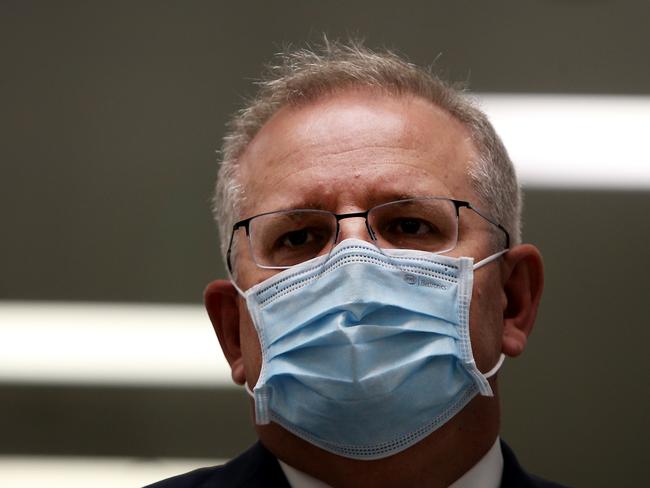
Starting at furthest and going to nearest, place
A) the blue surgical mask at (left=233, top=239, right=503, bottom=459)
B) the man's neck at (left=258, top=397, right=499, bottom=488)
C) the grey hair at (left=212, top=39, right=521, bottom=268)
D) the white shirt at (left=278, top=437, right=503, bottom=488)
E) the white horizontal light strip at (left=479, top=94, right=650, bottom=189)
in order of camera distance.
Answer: the white horizontal light strip at (left=479, top=94, right=650, bottom=189) → the grey hair at (left=212, top=39, right=521, bottom=268) → the white shirt at (left=278, top=437, right=503, bottom=488) → the man's neck at (left=258, top=397, right=499, bottom=488) → the blue surgical mask at (left=233, top=239, right=503, bottom=459)

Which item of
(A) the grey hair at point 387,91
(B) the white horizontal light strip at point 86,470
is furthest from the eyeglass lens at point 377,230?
(B) the white horizontal light strip at point 86,470

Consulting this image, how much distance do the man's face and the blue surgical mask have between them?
0.24 feet

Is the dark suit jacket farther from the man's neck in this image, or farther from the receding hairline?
the receding hairline

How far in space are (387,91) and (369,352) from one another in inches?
25.9

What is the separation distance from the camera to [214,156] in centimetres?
234

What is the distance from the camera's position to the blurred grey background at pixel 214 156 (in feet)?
7.61

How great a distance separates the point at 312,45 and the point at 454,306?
41.5 inches

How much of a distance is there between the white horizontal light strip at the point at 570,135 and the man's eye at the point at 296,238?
876 millimetres

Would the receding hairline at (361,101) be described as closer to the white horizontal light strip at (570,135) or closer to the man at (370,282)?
the man at (370,282)

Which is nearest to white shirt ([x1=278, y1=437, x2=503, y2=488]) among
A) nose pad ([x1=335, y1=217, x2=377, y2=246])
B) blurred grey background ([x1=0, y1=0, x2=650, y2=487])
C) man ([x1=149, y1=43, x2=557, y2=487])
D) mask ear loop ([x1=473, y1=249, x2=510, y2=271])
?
man ([x1=149, y1=43, x2=557, y2=487])

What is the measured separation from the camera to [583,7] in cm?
232

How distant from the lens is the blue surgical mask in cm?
145

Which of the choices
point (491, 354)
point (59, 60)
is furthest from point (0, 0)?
point (491, 354)

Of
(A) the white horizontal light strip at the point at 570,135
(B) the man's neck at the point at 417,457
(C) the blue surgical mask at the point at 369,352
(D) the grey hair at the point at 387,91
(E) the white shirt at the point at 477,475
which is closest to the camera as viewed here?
(C) the blue surgical mask at the point at 369,352
